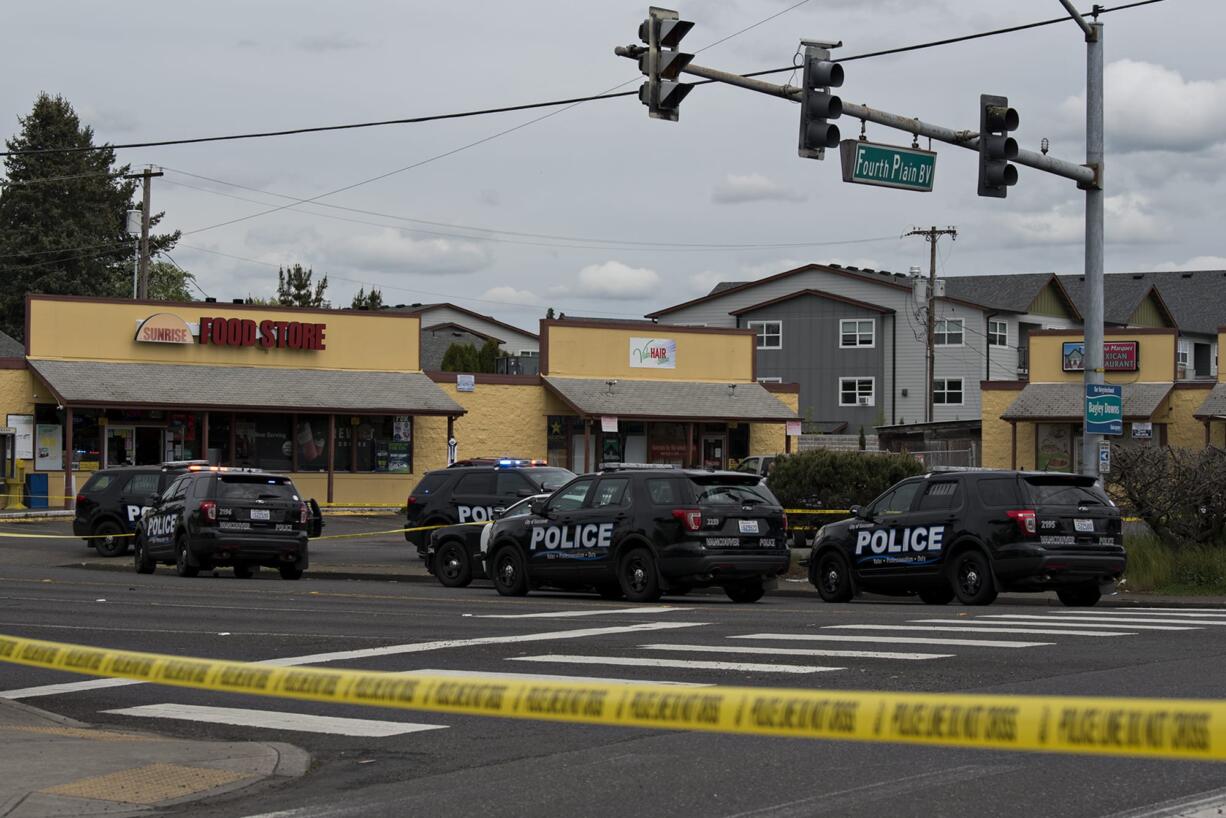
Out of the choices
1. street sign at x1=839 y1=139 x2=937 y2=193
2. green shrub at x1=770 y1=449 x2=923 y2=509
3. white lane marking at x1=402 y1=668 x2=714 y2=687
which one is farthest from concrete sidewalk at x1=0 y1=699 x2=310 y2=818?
green shrub at x1=770 y1=449 x2=923 y2=509

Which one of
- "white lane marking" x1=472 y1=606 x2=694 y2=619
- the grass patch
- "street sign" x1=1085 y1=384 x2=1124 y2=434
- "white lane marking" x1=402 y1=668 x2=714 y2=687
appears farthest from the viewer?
"street sign" x1=1085 y1=384 x2=1124 y2=434

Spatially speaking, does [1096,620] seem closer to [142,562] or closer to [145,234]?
[142,562]

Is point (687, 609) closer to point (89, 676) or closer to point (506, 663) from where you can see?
point (506, 663)

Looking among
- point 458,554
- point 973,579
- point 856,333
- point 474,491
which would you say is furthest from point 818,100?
point 856,333

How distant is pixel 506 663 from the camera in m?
13.0

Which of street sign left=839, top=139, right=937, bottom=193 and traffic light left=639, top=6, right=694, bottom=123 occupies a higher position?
traffic light left=639, top=6, right=694, bottom=123

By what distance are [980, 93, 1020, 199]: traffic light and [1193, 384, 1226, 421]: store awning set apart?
3129 centimetres

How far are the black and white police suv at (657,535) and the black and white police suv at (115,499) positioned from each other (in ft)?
42.5

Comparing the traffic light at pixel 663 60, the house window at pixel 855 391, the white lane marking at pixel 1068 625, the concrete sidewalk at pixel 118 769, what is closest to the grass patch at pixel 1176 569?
the white lane marking at pixel 1068 625

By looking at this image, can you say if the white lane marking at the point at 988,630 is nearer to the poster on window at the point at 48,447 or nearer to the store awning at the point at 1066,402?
the poster on window at the point at 48,447

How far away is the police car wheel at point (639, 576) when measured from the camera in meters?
20.0

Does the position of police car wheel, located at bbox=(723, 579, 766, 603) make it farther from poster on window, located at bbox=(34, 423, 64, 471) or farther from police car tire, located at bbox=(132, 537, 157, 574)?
poster on window, located at bbox=(34, 423, 64, 471)

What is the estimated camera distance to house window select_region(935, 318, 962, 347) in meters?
76.4

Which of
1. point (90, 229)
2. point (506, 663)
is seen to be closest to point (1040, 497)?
point (506, 663)
